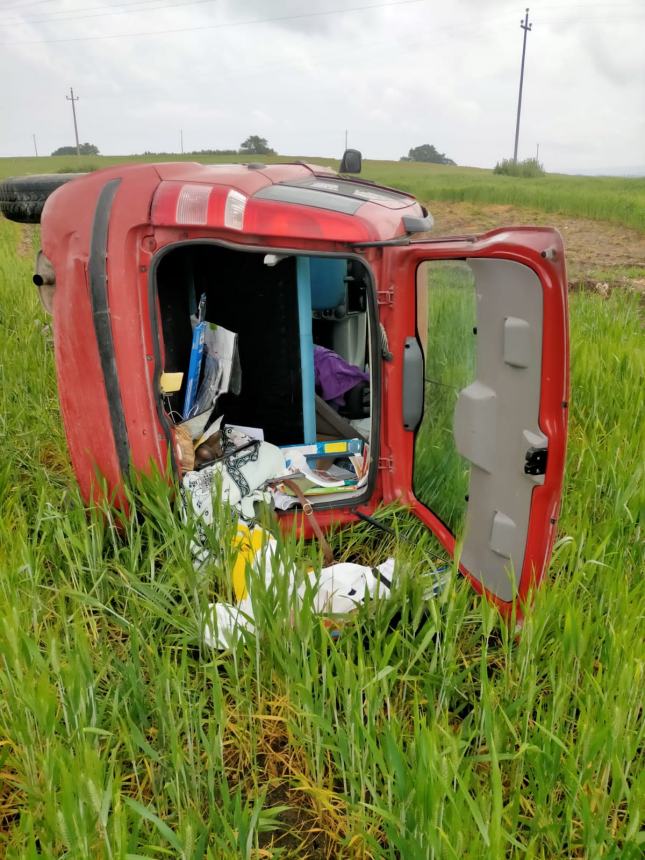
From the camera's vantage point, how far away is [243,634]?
6.13ft

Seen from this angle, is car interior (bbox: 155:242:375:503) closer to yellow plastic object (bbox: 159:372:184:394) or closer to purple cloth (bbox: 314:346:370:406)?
purple cloth (bbox: 314:346:370:406)

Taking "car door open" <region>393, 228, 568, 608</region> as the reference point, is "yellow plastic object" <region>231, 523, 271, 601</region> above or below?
below

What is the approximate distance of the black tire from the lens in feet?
14.9

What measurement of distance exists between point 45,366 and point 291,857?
341 cm

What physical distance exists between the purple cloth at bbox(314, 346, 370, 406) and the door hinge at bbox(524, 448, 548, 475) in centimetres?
165

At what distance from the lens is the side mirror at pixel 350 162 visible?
11.9 ft

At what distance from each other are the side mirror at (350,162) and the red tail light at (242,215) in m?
1.24

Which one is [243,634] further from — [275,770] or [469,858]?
[469,858]

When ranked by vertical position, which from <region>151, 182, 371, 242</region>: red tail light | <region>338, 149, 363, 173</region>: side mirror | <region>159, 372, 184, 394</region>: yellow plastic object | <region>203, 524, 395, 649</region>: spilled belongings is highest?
<region>338, 149, 363, 173</region>: side mirror

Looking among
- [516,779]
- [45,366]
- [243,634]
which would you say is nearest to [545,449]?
[516,779]

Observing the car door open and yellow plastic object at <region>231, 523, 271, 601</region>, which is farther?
yellow plastic object at <region>231, 523, 271, 601</region>

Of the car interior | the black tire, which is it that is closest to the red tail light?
the car interior

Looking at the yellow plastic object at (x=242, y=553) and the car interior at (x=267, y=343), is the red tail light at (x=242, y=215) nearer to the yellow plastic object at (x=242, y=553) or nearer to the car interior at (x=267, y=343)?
the car interior at (x=267, y=343)

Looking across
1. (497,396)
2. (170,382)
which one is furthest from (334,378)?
(497,396)
